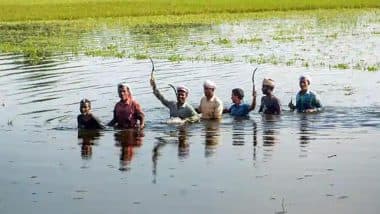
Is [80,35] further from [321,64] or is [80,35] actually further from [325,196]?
[325,196]

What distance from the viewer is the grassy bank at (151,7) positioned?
54.3 m

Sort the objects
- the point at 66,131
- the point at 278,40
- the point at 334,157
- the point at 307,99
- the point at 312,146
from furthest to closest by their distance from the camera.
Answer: the point at 278,40 → the point at 307,99 → the point at 66,131 → the point at 312,146 → the point at 334,157

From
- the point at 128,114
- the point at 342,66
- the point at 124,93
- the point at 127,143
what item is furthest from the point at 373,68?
the point at 127,143

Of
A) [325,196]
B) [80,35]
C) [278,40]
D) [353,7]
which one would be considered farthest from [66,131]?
[353,7]

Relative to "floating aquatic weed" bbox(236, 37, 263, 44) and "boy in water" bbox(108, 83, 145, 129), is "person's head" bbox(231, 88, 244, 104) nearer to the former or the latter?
"boy in water" bbox(108, 83, 145, 129)

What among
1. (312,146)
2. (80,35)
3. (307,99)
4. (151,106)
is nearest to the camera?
(312,146)

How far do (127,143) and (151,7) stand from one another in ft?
149

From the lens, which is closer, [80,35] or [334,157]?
[334,157]

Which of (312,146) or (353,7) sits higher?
(353,7)

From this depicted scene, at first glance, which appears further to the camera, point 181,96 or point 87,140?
point 181,96

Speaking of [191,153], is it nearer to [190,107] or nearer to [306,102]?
[190,107]

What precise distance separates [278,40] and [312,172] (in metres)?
23.5

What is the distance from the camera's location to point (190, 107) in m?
15.9

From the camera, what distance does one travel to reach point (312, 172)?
11.0 m
